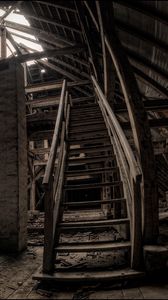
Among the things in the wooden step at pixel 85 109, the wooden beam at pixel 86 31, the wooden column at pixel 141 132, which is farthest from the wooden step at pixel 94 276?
the wooden beam at pixel 86 31

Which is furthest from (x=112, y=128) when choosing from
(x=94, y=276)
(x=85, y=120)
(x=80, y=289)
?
(x=80, y=289)

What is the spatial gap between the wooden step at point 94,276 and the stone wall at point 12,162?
2169 millimetres

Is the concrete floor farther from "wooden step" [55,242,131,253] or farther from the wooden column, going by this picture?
the wooden column

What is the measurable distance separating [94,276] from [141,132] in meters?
2.26

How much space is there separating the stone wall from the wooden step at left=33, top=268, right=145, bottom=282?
85.4 inches

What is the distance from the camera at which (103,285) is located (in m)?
3.18

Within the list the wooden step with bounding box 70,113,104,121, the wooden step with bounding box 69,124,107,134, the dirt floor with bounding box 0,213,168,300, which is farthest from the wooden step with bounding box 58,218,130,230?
the wooden step with bounding box 70,113,104,121

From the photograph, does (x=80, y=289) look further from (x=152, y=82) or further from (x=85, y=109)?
(x=85, y=109)

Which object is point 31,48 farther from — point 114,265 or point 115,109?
point 114,265

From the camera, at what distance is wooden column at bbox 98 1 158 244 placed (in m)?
3.81

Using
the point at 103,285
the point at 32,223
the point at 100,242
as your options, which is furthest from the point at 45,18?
the point at 103,285

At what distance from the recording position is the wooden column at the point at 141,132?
3.81 m

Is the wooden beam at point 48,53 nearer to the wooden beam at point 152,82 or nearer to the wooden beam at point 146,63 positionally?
the wooden beam at point 146,63

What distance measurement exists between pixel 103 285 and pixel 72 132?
406cm
